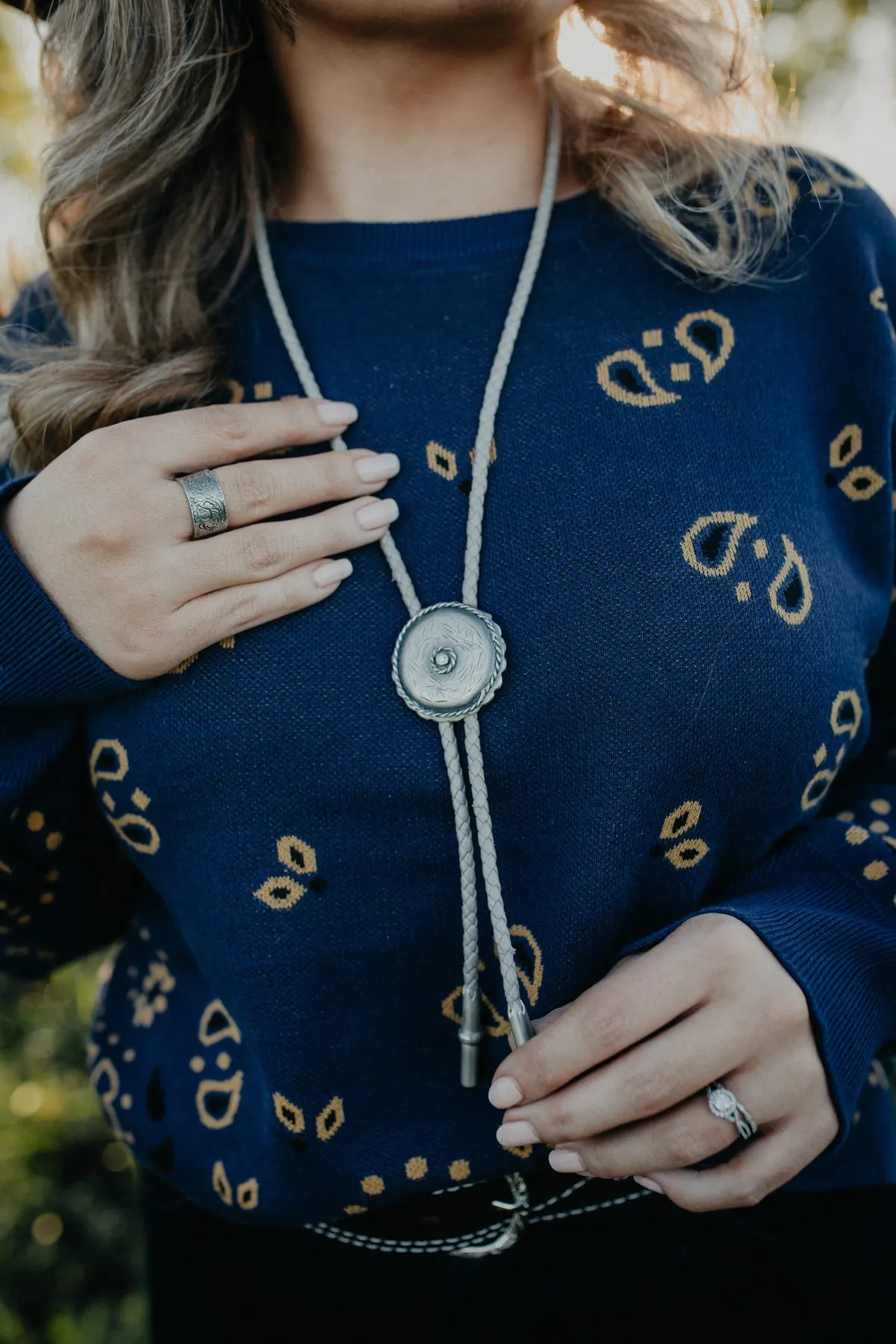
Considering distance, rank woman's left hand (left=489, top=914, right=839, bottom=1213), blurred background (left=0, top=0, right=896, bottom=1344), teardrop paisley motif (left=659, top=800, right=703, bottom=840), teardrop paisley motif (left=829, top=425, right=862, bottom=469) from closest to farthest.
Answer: woman's left hand (left=489, top=914, right=839, bottom=1213) → teardrop paisley motif (left=659, top=800, right=703, bottom=840) → teardrop paisley motif (left=829, top=425, right=862, bottom=469) → blurred background (left=0, top=0, right=896, bottom=1344)

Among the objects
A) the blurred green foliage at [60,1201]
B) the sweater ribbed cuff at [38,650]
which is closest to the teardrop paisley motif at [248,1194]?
the sweater ribbed cuff at [38,650]

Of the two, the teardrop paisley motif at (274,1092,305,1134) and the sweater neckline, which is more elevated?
the sweater neckline

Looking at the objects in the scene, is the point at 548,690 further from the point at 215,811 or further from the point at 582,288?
the point at 582,288

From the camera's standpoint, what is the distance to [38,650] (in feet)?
3.50

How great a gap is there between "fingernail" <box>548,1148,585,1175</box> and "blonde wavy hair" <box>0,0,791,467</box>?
90 centimetres

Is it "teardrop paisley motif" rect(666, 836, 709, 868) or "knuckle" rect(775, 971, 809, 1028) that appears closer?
"knuckle" rect(775, 971, 809, 1028)

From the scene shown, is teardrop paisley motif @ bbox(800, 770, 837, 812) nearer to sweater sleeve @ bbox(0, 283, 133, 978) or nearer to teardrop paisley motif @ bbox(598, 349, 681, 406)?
teardrop paisley motif @ bbox(598, 349, 681, 406)

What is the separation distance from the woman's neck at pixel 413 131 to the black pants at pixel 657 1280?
1177 millimetres

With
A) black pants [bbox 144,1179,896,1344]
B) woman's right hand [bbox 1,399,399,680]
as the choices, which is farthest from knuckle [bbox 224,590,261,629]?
black pants [bbox 144,1179,896,1344]

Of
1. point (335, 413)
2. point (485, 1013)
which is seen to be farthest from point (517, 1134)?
point (335, 413)

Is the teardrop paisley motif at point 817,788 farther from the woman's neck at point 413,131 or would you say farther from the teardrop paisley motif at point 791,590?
the woman's neck at point 413,131

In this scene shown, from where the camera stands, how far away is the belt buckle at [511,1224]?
3.65 feet

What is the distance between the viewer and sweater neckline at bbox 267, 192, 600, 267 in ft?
3.93

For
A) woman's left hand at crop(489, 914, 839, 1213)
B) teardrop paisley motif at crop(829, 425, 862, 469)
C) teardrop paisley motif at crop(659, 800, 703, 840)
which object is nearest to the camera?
woman's left hand at crop(489, 914, 839, 1213)
